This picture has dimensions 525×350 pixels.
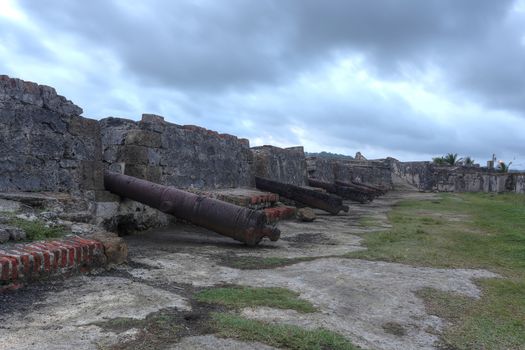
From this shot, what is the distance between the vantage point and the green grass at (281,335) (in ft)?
7.64

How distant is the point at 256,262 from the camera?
4.47m

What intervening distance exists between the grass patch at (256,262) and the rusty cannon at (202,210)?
1.97 feet

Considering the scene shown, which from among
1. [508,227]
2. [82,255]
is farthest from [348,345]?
[508,227]

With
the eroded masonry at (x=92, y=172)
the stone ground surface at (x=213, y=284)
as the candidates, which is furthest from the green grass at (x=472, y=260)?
the eroded masonry at (x=92, y=172)

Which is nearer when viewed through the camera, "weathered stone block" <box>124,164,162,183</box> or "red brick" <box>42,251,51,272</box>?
"red brick" <box>42,251,51,272</box>

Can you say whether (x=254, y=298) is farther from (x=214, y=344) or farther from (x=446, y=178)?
(x=446, y=178)

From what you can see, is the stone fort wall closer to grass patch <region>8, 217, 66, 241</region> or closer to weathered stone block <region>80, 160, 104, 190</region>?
weathered stone block <region>80, 160, 104, 190</region>

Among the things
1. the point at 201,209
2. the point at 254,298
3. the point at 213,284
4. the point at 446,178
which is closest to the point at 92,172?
the point at 201,209

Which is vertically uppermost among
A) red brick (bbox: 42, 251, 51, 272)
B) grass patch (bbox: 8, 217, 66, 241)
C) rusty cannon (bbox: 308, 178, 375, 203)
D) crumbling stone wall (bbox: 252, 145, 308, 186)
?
crumbling stone wall (bbox: 252, 145, 308, 186)

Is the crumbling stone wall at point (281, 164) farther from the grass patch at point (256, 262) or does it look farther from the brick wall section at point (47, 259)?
the brick wall section at point (47, 259)

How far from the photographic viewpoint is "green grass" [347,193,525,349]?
2717 millimetres

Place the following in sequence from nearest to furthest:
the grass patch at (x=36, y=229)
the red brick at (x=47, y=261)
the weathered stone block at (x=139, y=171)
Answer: the red brick at (x=47, y=261) < the grass patch at (x=36, y=229) < the weathered stone block at (x=139, y=171)

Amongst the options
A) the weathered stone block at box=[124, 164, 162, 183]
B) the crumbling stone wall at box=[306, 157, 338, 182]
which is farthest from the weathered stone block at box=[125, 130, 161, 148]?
the crumbling stone wall at box=[306, 157, 338, 182]

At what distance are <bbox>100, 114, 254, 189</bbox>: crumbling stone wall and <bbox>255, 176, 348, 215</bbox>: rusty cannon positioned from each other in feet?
2.58
